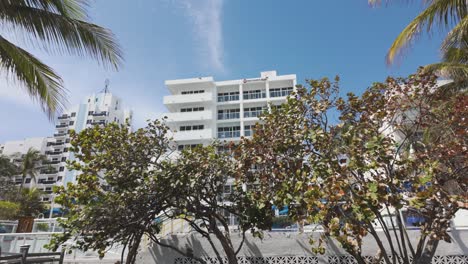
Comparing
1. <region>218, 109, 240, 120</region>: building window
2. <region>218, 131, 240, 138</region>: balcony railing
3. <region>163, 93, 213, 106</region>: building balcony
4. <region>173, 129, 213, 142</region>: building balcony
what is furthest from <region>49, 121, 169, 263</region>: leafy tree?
<region>163, 93, 213, 106</region>: building balcony

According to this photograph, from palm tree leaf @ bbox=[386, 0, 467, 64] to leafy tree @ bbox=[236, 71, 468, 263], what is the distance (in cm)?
255

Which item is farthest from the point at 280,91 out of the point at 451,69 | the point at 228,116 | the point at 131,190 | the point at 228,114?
the point at 131,190

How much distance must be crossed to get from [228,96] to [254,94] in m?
3.81

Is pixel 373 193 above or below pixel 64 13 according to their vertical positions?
below

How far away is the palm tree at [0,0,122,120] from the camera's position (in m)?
5.71

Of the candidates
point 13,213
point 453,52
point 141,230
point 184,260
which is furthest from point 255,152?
point 13,213

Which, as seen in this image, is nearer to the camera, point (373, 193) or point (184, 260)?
point (373, 193)

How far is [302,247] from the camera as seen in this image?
26.3 feet

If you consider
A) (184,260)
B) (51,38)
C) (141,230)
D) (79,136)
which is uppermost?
(51,38)

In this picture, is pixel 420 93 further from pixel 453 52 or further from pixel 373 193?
pixel 453 52

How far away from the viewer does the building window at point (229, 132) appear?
37750 millimetres

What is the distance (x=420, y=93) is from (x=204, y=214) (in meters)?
5.42

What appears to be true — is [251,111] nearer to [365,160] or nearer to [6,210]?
[6,210]

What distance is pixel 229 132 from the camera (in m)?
38.4
